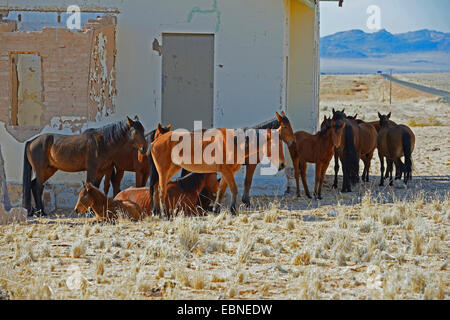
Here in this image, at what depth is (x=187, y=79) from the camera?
13047 millimetres

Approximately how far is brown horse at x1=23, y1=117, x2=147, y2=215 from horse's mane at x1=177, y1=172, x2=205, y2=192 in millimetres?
1199

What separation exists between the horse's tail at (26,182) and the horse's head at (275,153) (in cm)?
419

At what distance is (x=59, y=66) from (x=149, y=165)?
261 cm

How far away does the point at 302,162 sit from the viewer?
43.1ft

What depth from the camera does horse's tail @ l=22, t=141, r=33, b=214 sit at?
11.2 meters

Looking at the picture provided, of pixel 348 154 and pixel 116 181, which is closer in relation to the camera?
pixel 116 181

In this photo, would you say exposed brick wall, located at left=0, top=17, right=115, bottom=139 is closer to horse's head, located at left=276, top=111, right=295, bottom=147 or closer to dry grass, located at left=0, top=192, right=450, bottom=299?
dry grass, located at left=0, top=192, right=450, bottom=299

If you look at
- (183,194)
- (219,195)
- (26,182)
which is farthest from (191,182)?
(26,182)

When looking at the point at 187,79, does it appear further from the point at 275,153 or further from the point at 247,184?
the point at 275,153

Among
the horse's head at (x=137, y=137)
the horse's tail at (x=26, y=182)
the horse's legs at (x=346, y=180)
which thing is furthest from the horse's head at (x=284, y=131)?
the horse's tail at (x=26, y=182)

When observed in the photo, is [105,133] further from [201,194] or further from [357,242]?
[357,242]

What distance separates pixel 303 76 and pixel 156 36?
16.1 ft

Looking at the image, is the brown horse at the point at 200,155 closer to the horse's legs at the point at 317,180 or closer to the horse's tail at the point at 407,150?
the horse's legs at the point at 317,180

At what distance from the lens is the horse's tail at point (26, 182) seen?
11.2 m
